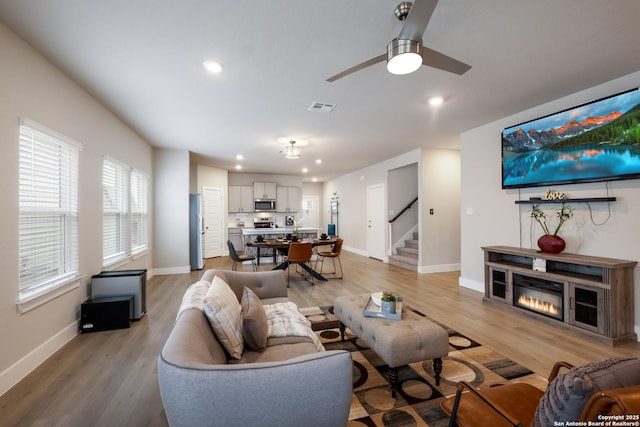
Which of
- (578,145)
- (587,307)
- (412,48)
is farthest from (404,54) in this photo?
(587,307)

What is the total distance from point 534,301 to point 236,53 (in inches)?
176

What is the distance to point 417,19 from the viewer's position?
5.40ft

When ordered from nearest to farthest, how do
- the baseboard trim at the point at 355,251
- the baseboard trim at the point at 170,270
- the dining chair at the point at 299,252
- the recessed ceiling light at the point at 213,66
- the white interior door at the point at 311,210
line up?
the recessed ceiling light at the point at 213,66
the dining chair at the point at 299,252
the baseboard trim at the point at 170,270
the baseboard trim at the point at 355,251
the white interior door at the point at 311,210

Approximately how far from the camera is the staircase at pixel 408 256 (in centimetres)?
649

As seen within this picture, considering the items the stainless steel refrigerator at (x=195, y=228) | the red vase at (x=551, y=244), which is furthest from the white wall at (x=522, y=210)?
the stainless steel refrigerator at (x=195, y=228)

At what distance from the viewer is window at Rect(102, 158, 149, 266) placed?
3936 mm

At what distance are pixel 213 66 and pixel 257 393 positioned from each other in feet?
9.19

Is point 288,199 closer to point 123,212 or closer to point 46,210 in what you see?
point 123,212

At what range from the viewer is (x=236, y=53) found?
8.16 feet

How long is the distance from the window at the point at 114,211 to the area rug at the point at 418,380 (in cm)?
343

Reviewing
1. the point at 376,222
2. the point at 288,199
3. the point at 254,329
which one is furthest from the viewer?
the point at 288,199

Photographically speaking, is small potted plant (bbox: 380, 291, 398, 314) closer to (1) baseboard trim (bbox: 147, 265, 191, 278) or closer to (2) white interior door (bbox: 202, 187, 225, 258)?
(1) baseboard trim (bbox: 147, 265, 191, 278)

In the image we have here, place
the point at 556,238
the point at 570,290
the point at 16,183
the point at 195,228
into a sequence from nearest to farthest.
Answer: the point at 16,183 < the point at 570,290 < the point at 556,238 < the point at 195,228

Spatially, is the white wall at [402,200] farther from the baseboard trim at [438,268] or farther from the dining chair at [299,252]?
the dining chair at [299,252]
